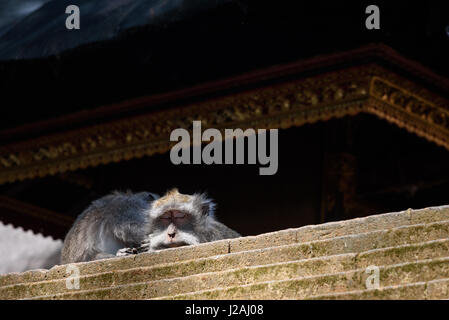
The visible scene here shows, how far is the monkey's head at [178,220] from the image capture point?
286 inches

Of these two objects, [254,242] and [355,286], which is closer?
[355,286]

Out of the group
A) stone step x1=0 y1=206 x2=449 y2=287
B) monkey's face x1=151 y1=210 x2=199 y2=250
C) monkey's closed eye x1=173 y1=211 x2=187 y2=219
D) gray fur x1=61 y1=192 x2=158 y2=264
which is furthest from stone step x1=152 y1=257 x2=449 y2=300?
gray fur x1=61 y1=192 x2=158 y2=264

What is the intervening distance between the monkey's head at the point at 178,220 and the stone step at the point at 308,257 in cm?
187

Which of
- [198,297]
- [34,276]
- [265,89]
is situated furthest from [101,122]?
[198,297]

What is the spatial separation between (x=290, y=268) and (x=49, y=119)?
743 cm

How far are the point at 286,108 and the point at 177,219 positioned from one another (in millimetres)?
3206

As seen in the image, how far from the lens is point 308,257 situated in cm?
484

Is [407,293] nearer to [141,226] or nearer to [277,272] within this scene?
[277,272]

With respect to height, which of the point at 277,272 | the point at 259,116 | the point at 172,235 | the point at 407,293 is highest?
the point at 259,116

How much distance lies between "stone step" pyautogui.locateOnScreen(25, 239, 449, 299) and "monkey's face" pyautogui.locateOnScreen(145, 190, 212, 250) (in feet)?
6.70

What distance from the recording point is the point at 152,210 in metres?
7.50

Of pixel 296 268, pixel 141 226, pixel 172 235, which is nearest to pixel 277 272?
pixel 296 268

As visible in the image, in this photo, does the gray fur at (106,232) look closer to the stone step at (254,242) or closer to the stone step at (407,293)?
the stone step at (254,242)

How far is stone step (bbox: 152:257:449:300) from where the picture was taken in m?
4.23
